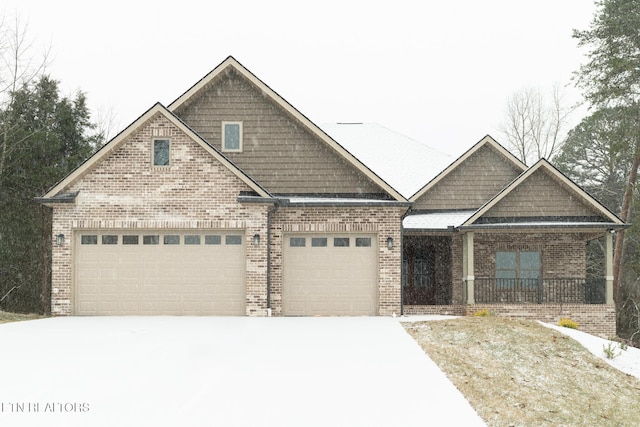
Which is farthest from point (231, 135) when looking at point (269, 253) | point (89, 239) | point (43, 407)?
point (43, 407)

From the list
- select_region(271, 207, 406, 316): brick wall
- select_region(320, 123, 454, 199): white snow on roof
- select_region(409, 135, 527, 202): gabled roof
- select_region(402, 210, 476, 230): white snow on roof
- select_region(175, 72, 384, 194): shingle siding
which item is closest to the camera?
select_region(271, 207, 406, 316): brick wall

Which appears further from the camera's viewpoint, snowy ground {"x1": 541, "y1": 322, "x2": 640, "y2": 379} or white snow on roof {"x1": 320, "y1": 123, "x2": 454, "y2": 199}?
white snow on roof {"x1": 320, "y1": 123, "x2": 454, "y2": 199}

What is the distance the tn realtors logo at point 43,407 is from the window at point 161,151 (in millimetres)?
11780

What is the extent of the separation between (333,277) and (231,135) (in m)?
5.14

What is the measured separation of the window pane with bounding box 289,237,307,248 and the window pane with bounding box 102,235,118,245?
4.57 m

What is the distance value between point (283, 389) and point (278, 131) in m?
13.3

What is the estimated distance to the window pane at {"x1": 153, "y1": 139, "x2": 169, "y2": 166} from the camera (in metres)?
19.6

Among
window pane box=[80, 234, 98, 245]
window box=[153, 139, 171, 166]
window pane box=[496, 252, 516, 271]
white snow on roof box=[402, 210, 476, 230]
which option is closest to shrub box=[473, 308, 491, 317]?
white snow on roof box=[402, 210, 476, 230]

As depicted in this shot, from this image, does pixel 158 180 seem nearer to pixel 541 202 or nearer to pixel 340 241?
pixel 340 241

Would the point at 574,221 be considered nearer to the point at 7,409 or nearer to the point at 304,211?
the point at 304,211

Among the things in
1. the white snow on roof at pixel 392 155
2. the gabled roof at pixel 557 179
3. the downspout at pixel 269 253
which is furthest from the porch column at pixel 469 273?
the downspout at pixel 269 253

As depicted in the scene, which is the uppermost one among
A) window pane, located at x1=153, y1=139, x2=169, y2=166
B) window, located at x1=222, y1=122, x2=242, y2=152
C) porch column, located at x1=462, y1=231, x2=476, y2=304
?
window, located at x1=222, y1=122, x2=242, y2=152

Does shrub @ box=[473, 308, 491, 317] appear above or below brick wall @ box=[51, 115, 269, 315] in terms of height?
below

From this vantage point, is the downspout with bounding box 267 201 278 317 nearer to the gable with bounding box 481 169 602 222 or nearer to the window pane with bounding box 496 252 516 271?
the gable with bounding box 481 169 602 222
